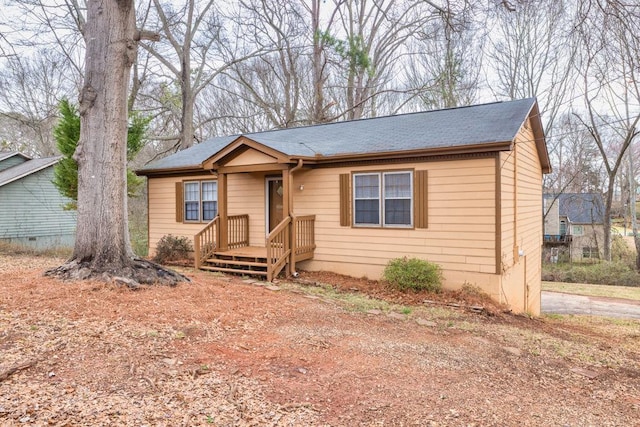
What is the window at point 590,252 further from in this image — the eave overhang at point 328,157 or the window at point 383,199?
the eave overhang at point 328,157

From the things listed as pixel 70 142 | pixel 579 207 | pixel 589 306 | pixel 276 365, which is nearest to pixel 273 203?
pixel 70 142

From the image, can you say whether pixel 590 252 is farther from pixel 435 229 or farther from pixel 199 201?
pixel 199 201

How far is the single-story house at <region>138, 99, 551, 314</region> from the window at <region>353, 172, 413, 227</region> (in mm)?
22

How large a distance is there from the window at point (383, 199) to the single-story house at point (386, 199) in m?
0.02

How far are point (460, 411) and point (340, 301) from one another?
425 cm

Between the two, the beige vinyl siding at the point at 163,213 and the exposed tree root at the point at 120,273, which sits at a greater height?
the beige vinyl siding at the point at 163,213

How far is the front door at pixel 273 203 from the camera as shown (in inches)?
433

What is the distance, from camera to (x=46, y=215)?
1889 centimetres

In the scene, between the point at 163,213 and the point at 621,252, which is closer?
the point at 163,213

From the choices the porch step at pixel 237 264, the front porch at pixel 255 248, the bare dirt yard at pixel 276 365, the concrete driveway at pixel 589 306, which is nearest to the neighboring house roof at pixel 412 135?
the front porch at pixel 255 248

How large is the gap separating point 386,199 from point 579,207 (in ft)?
92.3

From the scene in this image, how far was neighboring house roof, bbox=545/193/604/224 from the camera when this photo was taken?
28.9 m

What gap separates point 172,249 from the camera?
39.2ft

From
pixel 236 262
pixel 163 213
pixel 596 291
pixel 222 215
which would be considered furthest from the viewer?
pixel 596 291
